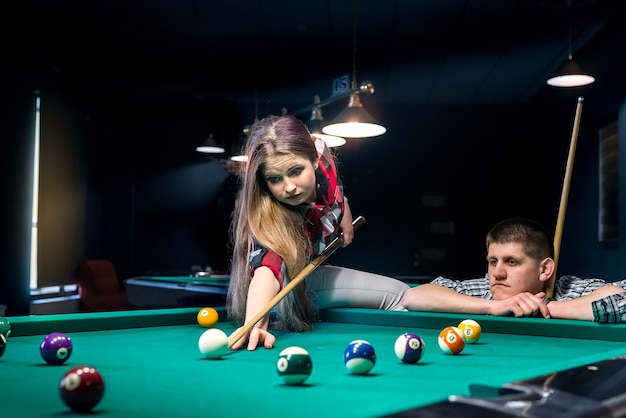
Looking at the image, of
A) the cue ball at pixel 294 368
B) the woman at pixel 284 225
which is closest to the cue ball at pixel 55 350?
the cue ball at pixel 294 368

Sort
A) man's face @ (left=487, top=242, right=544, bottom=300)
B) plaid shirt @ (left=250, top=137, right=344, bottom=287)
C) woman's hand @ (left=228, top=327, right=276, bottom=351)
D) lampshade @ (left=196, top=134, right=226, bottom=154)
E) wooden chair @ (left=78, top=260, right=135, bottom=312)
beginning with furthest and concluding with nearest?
wooden chair @ (left=78, top=260, right=135, bottom=312), lampshade @ (left=196, top=134, right=226, bottom=154), plaid shirt @ (left=250, top=137, right=344, bottom=287), man's face @ (left=487, top=242, right=544, bottom=300), woman's hand @ (left=228, top=327, right=276, bottom=351)

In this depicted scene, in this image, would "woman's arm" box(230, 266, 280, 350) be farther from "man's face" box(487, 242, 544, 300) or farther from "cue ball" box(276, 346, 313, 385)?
"man's face" box(487, 242, 544, 300)

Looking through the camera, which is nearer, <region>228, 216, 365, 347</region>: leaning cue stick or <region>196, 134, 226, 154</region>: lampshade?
<region>228, 216, 365, 347</region>: leaning cue stick

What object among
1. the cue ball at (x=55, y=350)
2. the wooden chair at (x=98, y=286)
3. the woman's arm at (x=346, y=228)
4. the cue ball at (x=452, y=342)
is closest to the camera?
the cue ball at (x=55, y=350)

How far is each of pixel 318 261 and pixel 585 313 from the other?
34.3 inches

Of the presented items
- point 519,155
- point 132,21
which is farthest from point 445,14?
point 519,155

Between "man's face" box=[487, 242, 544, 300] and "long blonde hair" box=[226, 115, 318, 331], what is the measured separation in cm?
69

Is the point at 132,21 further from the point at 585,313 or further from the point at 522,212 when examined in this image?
the point at 522,212

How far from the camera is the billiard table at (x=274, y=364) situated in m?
1.01

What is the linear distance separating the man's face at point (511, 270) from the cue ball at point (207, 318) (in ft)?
3.38

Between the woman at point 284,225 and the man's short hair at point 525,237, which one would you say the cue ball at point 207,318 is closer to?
the woman at point 284,225

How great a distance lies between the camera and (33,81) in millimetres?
6902

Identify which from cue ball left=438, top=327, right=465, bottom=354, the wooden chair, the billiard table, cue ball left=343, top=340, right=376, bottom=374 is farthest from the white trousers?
the wooden chair

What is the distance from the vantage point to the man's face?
239 cm
